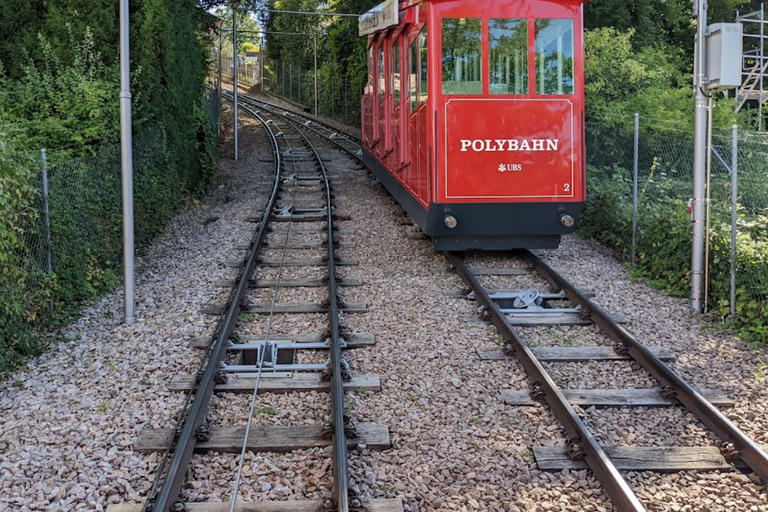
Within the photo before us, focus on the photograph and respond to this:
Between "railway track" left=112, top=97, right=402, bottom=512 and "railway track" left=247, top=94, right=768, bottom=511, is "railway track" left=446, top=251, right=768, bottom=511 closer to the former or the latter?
"railway track" left=247, top=94, right=768, bottom=511

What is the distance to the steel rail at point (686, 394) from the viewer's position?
15.5 feet

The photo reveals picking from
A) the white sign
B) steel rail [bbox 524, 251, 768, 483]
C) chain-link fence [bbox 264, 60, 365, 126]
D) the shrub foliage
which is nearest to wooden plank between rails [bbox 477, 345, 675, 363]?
steel rail [bbox 524, 251, 768, 483]

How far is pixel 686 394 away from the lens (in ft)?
18.7

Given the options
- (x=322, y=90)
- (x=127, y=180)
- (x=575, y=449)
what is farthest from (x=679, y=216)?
(x=322, y=90)

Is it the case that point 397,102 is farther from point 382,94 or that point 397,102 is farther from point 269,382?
point 269,382

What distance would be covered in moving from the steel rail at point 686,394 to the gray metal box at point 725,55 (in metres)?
2.66

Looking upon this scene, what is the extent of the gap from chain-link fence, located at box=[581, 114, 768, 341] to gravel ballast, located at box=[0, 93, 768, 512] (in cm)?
37

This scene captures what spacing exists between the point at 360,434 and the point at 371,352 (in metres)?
1.82

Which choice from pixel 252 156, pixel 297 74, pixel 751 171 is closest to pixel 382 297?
pixel 751 171

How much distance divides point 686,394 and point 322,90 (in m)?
40.1

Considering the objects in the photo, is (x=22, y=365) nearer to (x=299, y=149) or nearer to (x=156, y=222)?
(x=156, y=222)

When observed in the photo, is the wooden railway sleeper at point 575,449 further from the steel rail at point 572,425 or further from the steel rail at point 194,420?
the steel rail at point 194,420

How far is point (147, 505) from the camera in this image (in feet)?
13.6

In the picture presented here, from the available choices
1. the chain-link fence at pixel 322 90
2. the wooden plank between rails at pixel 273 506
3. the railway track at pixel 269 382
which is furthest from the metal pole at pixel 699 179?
the chain-link fence at pixel 322 90
